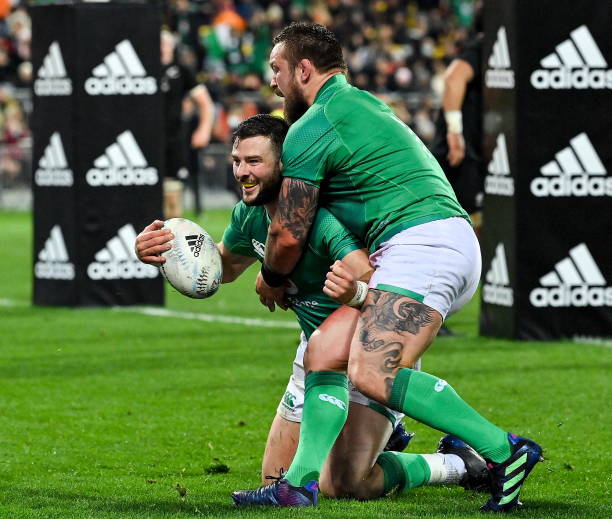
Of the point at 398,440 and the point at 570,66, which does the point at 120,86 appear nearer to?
the point at 570,66

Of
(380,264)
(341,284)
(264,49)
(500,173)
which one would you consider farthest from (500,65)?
(264,49)

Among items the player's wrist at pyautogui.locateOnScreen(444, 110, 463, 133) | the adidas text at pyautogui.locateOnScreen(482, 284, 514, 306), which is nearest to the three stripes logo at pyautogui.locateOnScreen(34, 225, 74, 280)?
the player's wrist at pyautogui.locateOnScreen(444, 110, 463, 133)

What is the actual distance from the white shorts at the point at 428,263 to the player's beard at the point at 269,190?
50 centimetres

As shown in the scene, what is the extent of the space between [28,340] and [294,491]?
5.70 meters

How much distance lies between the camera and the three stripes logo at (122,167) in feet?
40.3

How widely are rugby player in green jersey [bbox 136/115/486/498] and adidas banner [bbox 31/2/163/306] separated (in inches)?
242

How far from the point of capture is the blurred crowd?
27172 millimetres

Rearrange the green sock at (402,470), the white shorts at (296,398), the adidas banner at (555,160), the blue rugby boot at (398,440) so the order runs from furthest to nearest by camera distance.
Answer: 1. the adidas banner at (555,160)
2. the blue rugby boot at (398,440)
3. the white shorts at (296,398)
4. the green sock at (402,470)

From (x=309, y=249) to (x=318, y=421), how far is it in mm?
704

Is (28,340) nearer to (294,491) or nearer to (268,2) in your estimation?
(294,491)

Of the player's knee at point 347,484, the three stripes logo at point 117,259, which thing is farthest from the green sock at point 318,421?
the three stripes logo at point 117,259

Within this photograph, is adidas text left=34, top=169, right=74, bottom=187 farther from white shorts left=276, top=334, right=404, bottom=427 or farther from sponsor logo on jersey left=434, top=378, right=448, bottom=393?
sponsor logo on jersey left=434, top=378, right=448, bottom=393

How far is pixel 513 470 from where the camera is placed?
5.27 metres

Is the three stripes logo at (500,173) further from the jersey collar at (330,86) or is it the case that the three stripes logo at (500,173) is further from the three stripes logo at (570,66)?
the jersey collar at (330,86)
